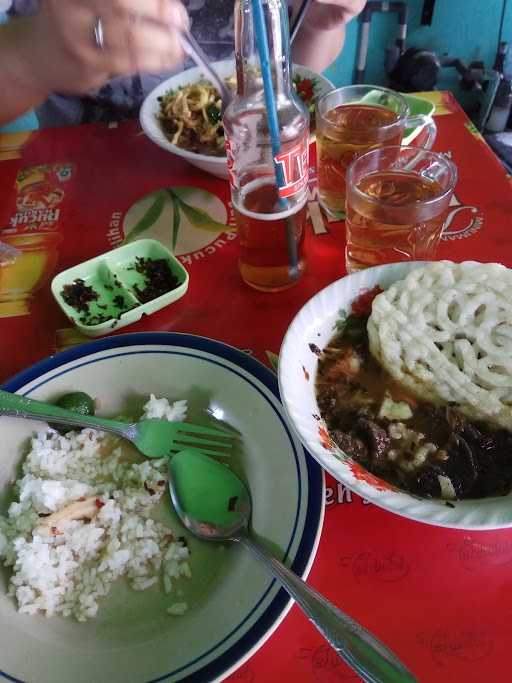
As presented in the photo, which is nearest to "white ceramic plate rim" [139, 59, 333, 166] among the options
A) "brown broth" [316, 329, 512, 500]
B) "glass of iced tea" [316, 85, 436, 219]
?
"glass of iced tea" [316, 85, 436, 219]

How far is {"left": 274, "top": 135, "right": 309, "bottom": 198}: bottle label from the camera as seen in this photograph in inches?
34.8

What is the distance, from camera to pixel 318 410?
781 millimetres

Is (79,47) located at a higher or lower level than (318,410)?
higher

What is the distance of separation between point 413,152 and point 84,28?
0.90 meters

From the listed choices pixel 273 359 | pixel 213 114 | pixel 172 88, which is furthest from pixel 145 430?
pixel 172 88

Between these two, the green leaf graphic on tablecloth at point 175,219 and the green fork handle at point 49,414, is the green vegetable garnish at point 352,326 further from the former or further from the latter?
the green leaf graphic on tablecloth at point 175,219

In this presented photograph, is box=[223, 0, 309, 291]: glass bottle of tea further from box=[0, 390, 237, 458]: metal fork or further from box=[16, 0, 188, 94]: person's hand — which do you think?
box=[16, 0, 188, 94]: person's hand

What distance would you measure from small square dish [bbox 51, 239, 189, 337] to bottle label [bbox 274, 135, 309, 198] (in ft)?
0.85

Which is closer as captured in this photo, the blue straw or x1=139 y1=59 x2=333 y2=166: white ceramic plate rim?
the blue straw

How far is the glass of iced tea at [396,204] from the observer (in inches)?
37.6

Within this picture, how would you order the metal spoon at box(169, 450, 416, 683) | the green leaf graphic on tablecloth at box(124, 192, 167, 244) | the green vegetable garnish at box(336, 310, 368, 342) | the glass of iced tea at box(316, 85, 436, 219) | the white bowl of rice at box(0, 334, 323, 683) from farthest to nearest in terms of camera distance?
the green leaf graphic on tablecloth at box(124, 192, 167, 244) < the glass of iced tea at box(316, 85, 436, 219) < the green vegetable garnish at box(336, 310, 368, 342) < the white bowl of rice at box(0, 334, 323, 683) < the metal spoon at box(169, 450, 416, 683)

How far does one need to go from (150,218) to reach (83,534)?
2.45ft

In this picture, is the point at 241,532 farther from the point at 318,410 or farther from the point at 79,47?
the point at 79,47

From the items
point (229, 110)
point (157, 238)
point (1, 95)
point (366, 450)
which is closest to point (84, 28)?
point (1, 95)
